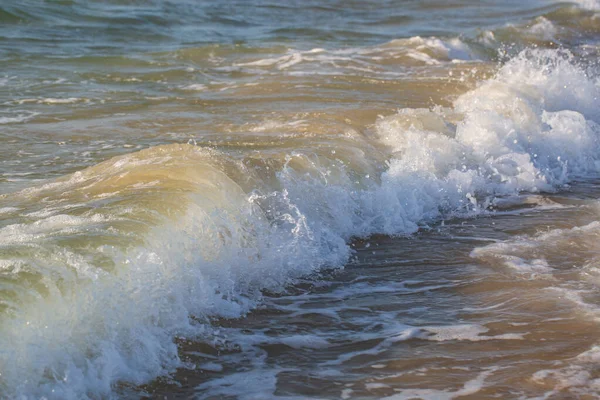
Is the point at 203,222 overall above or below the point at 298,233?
above

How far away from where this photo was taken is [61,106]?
377 inches

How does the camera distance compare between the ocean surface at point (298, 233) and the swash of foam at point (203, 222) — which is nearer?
the swash of foam at point (203, 222)

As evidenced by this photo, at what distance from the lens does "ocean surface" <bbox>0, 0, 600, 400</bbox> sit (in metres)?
4.13

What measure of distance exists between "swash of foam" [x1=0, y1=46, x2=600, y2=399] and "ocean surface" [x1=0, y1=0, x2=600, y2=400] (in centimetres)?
2

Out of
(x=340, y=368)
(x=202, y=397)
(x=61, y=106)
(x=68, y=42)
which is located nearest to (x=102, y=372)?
(x=202, y=397)

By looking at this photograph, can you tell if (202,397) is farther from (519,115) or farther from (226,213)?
(519,115)

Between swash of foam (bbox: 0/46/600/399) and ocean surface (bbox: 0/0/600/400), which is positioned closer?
swash of foam (bbox: 0/46/600/399)

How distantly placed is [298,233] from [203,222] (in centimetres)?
79

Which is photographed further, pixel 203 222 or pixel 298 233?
pixel 298 233

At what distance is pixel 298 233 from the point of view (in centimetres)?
584

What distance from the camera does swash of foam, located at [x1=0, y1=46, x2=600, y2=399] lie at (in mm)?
4027

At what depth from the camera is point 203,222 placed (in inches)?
207

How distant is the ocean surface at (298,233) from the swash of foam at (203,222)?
2 centimetres

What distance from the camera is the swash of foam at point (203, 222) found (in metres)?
4.03
